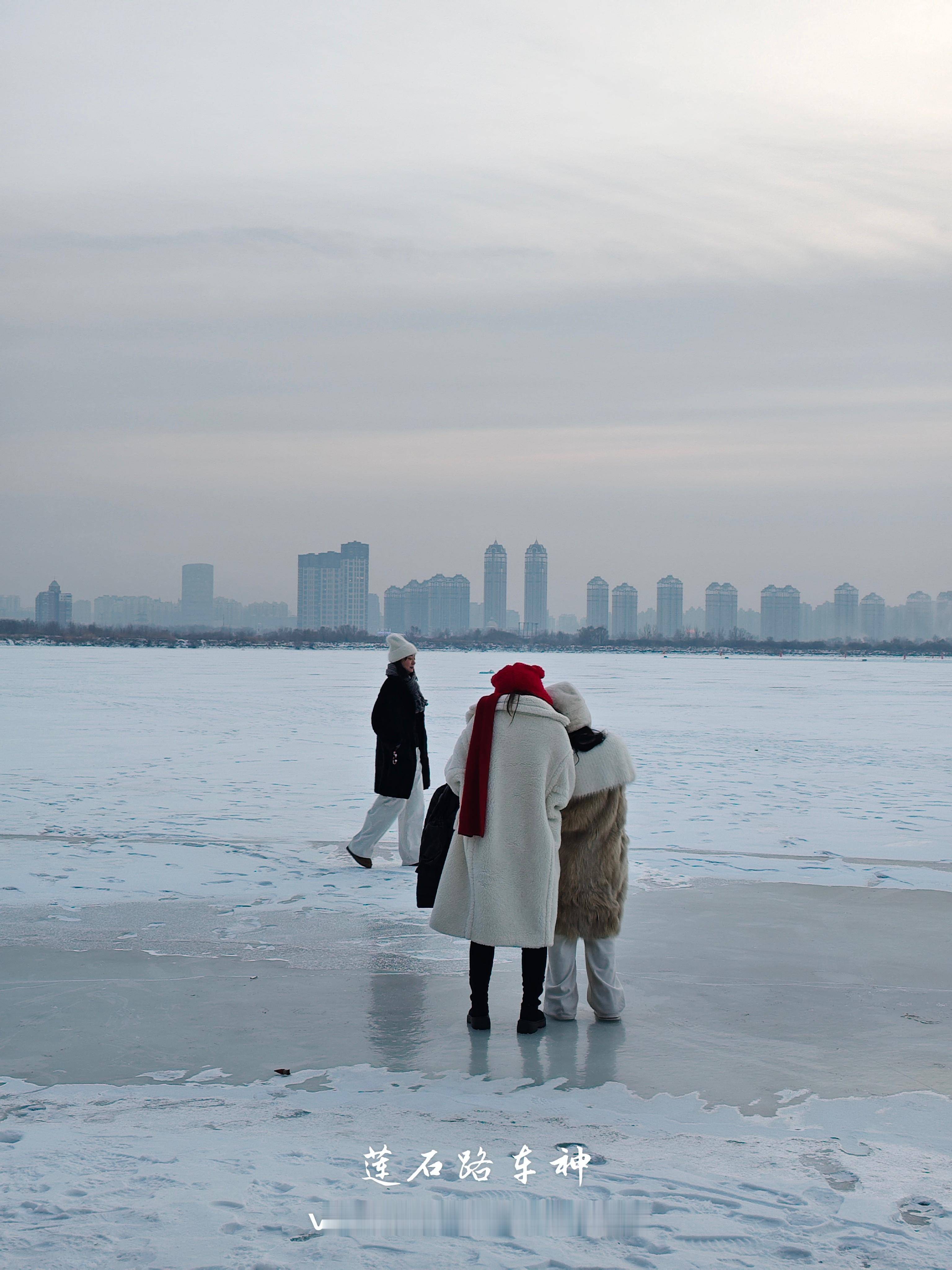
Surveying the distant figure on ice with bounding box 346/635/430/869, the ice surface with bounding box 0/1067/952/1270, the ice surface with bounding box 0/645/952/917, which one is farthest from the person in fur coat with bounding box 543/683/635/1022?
the distant figure on ice with bounding box 346/635/430/869

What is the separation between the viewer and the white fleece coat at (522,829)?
433cm

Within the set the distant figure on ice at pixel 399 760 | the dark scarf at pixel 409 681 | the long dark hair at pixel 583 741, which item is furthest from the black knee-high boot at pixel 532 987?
the dark scarf at pixel 409 681

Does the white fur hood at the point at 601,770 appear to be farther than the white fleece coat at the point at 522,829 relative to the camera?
Yes

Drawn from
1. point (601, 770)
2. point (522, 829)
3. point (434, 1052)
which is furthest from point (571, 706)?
point (434, 1052)

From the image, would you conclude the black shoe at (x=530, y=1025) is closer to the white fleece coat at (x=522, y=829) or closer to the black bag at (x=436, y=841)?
the white fleece coat at (x=522, y=829)

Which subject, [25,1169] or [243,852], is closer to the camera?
[25,1169]

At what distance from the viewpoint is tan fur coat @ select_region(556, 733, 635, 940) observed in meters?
4.52

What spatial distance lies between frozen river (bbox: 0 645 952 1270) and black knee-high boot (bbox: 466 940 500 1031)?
0.07 m

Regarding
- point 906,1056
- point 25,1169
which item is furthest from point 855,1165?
point 25,1169

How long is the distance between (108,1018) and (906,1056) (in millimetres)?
3105

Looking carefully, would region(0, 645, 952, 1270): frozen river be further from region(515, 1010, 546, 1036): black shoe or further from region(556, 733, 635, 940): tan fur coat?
region(556, 733, 635, 940): tan fur coat

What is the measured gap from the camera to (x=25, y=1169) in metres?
3.15

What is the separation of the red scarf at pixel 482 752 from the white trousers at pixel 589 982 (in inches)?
25.5

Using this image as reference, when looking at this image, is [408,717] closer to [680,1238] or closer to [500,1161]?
[500,1161]
